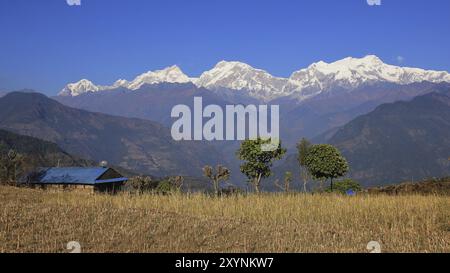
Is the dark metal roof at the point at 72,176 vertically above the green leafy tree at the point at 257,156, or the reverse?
the green leafy tree at the point at 257,156

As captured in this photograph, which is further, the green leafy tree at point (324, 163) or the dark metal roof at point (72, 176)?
the dark metal roof at point (72, 176)

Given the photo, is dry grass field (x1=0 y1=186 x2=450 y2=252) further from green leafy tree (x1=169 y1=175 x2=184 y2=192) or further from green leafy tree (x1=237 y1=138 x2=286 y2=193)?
green leafy tree (x1=237 y1=138 x2=286 y2=193)

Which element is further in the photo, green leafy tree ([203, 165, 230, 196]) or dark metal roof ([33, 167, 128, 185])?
dark metal roof ([33, 167, 128, 185])

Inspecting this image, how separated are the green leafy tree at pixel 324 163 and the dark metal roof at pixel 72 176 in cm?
2768

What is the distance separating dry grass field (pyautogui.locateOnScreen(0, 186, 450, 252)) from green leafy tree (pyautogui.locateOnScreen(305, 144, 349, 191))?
35.3 m

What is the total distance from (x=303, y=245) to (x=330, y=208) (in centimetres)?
847

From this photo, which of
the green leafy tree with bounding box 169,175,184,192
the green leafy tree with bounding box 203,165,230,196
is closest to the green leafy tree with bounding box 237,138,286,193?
the green leafy tree with bounding box 169,175,184,192

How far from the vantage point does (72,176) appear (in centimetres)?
6284

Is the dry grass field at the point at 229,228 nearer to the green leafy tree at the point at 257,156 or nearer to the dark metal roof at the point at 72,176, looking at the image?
the green leafy tree at the point at 257,156

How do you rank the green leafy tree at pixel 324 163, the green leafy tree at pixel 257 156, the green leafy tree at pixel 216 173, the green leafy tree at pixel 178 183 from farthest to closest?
the green leafy tree at pixel 324 163, the green leafy tree at pixel 257 156, the green leafy tree at pixel 216 173, the green leafy tree at pixel 178 183

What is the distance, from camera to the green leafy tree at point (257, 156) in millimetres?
45531

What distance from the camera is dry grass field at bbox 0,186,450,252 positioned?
11.2m

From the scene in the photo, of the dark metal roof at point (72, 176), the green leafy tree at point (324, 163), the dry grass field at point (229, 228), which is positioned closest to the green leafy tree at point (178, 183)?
the dry grass field at point (229, 228)

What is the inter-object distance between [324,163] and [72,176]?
3320 centimetres
